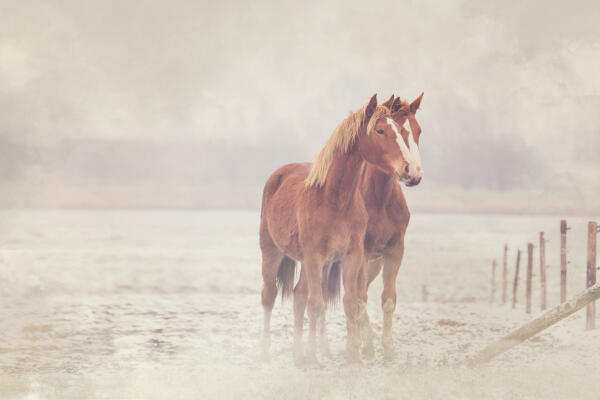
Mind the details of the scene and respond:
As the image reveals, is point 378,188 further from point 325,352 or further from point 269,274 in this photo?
point 325,352

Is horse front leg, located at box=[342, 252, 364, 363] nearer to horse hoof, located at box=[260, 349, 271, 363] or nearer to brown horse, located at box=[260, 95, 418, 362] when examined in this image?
brown horse, located at box=[260, 95, 418, 362]

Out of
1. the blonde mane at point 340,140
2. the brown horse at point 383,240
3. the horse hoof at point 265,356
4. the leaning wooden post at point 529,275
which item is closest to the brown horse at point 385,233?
the brown horse at point 383,240

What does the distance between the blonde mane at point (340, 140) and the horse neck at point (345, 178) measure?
0.08 m

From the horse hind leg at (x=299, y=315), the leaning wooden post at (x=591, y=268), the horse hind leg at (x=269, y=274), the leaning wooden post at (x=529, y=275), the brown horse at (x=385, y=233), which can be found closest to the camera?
the horse hind leg at (x=299, y=315)

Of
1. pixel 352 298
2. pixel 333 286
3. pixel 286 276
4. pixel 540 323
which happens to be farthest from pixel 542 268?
pixel 352 298

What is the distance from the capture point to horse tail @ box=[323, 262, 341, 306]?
23.1 ft

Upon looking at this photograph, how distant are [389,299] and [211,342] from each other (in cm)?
270

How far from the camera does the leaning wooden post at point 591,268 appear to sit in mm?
8344

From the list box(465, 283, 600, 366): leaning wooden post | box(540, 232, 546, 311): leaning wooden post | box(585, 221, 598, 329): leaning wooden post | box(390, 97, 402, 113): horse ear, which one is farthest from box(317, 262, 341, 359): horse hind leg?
box(540, 232, 546, 311): leaning wooden post

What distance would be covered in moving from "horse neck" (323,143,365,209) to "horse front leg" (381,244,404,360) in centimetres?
116

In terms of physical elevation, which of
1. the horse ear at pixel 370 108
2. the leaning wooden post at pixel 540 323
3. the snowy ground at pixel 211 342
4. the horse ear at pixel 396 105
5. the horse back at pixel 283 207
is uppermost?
the horse ear at pixel 396 105

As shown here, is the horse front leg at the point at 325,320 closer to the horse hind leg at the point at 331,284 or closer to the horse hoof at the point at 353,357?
the horse hind leg at the point at 331,284

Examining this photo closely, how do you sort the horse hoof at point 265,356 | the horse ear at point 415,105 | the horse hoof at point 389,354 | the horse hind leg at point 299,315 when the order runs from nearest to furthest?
the horse ear at point 415,105 < the horse hind leg at point 299,315 < the horse hoof at point 389,354 < the horse hoof at point 265,356

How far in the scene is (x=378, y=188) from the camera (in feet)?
20.6
